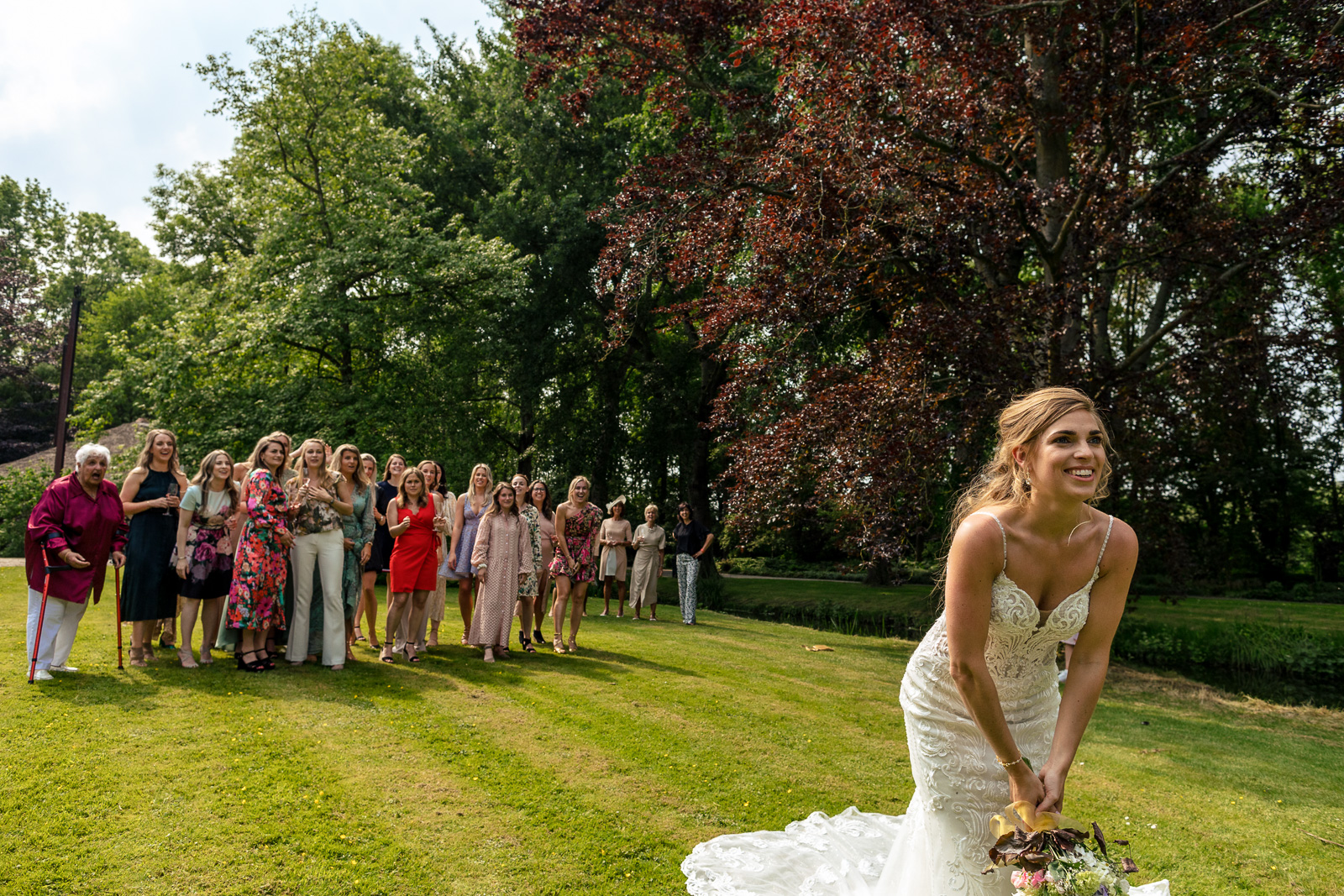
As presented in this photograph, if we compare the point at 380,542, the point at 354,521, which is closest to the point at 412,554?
the point at 354,521

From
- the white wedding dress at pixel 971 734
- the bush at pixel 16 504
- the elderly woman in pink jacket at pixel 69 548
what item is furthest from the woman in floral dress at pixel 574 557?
the bush at pixel 16 504

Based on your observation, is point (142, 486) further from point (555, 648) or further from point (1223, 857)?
point (1223, 857)

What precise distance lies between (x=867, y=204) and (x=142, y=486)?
9071 millimetres

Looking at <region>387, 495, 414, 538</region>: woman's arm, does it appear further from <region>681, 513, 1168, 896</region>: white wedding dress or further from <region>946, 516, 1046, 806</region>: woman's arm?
<region>946, 516, 1046, 806</region>: woman's arm

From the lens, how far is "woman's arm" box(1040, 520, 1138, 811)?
2936mm

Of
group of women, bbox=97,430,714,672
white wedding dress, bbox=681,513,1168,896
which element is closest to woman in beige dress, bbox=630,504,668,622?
group of women, bbox=97,430,714,672

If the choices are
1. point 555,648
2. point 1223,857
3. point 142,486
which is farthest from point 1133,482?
point 142,486

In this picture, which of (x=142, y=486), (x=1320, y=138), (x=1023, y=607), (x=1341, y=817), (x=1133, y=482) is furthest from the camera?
(x=1133, y=482)

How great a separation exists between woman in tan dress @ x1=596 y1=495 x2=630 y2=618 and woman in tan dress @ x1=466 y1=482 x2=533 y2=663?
223 inches

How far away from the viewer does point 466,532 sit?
10.5 meters

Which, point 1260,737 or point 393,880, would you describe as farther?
point 1260,737

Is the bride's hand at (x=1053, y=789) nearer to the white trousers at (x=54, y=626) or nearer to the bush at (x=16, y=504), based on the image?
the white trousers at (x=54, y=626)

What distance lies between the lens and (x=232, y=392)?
A: 20.6 metres

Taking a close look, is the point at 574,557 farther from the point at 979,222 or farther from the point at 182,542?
the point at 979,222
